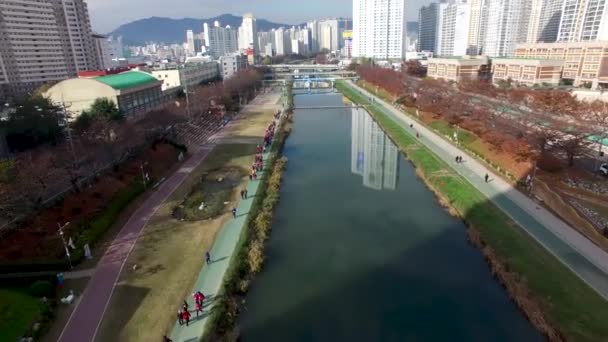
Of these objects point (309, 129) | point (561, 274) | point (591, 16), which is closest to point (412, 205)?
point (561, 274)

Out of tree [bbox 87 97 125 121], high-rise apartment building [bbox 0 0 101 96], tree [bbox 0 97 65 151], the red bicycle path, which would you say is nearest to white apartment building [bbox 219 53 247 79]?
high-rise apartment building [bbox 0 0 101 96]

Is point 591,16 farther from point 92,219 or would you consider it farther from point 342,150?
point 92,219

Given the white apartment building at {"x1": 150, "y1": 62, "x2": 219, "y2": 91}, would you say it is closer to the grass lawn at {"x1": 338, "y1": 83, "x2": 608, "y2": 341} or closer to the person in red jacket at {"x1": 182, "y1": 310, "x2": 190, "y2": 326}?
the grass lawn at {"x1": 338, "y1": 83, "x2": 608, "y2": 341}

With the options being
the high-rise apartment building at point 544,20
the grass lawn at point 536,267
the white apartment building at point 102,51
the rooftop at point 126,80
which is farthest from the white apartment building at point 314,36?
the grass lawn at point 536,267

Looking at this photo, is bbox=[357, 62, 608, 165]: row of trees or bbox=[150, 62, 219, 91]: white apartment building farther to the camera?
bbox=[150, 62, 219, 91]: white apartment building

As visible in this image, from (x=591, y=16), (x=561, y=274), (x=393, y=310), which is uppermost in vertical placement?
(x=591, y=16)

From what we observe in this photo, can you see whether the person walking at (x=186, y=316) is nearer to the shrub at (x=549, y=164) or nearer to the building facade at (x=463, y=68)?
the shrub at (x=549, y=164)
